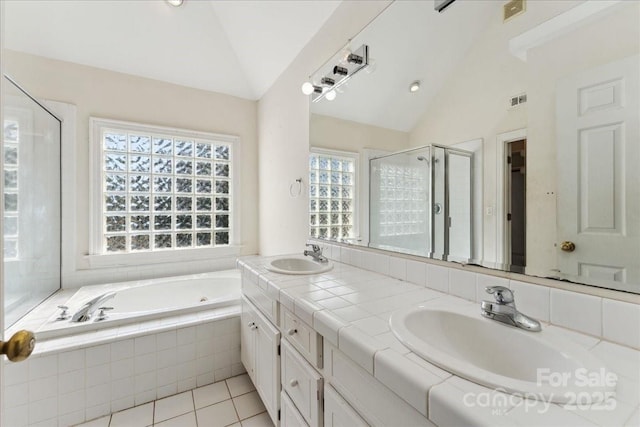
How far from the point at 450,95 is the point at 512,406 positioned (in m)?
1.11

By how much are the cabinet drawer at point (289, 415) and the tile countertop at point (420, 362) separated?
41 centimetres

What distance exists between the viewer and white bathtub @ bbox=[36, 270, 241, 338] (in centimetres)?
175

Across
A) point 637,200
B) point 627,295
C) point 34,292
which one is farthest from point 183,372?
point 637,200

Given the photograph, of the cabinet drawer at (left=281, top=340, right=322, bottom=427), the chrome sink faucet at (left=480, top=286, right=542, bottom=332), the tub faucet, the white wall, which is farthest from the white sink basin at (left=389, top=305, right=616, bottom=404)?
the tub faucet

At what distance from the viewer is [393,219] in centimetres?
149

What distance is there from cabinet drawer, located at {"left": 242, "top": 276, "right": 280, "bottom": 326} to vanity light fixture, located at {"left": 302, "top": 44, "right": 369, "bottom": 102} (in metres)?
1.38

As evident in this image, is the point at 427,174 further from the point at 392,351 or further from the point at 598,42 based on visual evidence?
the point at 392,351

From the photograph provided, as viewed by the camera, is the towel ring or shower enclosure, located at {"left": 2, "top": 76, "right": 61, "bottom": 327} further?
the towel ring

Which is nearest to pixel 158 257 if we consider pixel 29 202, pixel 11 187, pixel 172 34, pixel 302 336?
pixel 29 202

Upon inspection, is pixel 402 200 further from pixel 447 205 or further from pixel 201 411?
pixel 201 411

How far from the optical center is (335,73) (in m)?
1.88

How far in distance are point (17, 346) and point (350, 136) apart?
1.65 metres

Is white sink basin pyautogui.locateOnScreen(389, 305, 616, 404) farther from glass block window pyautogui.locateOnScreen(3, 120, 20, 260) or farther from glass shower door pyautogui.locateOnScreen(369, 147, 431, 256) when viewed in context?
glass block window pyautogui.locateOnScreen(3, 120, 20, 260)

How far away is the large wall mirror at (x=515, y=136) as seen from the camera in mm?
755
